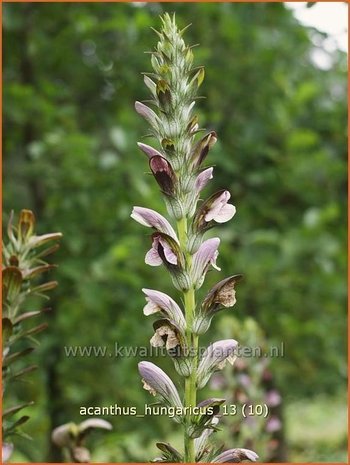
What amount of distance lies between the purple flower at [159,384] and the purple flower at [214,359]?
63 mm

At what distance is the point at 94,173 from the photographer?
12.8ft

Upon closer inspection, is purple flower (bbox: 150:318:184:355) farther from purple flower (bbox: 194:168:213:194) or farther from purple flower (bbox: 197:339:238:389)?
purple flower (bbox: 194:168:213:194)

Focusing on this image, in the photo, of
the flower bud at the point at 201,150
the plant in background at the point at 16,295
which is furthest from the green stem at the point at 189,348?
the plant in background at the point at 16,295

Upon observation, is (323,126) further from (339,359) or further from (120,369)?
(120,369)

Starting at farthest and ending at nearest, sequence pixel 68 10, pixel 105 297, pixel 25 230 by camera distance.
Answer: pixel 68 10 < pixel 105 297 < pixel 25 230

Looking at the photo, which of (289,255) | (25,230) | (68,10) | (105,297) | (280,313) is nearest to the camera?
(25,230)

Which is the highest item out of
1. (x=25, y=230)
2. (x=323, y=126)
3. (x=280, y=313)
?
(x=323, y=126)

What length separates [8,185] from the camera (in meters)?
4.23

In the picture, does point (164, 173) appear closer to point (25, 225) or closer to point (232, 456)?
point (25, 225)

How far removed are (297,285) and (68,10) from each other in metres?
2.25

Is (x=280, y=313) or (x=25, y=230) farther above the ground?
(x=280, y=313)

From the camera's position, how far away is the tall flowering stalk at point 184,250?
1.17m

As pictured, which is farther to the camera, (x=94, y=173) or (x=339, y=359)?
(x=339, y=359)

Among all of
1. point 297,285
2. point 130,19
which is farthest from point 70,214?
point 297,285
